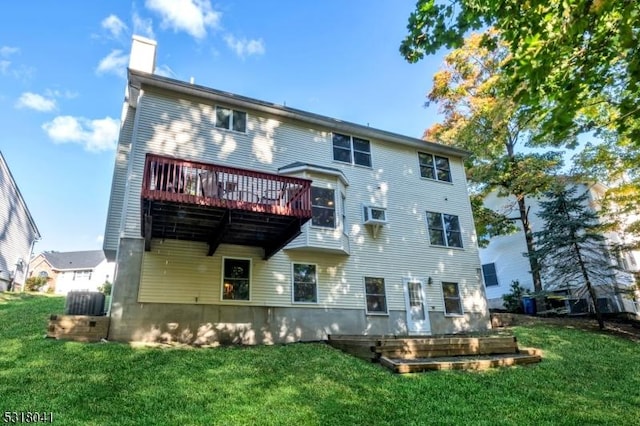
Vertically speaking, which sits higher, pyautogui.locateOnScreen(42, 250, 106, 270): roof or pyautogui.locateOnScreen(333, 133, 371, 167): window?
pyautogui.locateOnScreen(42, 250, 106, 270): roof

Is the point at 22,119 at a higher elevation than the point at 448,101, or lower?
lower

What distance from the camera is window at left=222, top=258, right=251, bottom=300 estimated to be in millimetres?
11484

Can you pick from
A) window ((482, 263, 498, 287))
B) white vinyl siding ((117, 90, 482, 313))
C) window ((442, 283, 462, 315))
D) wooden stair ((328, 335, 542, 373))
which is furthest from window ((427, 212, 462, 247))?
window ((482, 263, 498, 287))

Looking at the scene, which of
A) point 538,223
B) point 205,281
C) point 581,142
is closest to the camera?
point 205,281

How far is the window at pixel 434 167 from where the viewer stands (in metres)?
16.5

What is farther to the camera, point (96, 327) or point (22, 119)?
point (22, 119)

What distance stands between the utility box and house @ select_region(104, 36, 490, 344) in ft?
5.33

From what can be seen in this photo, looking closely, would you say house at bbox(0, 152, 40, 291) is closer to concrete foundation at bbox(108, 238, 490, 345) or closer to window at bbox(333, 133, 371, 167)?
concrete foundation at bbox(108, 238, 490, 345)

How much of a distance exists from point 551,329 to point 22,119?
24799mm

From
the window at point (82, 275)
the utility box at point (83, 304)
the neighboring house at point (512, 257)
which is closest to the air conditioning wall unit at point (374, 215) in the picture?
the utility box at point (83, 304)

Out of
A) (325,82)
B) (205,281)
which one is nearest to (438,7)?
(205,281)

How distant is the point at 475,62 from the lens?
841 inches

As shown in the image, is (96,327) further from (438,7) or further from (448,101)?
(448,101)

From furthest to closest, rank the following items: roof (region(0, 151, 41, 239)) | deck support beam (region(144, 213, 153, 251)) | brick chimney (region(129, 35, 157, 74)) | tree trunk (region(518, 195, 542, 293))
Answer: roof (region(0, 151, 41, 239)) → tree trunk (region(518, 195, 542, 293)) → brick chimney (region(129, 35, 157, 74)) → deck support beam (region(144, 213, 153, 251))
